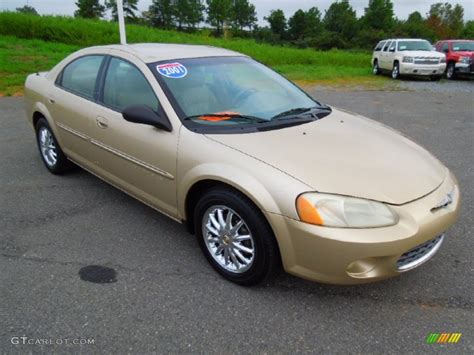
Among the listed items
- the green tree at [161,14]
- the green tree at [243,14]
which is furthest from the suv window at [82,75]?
the green tree at [243,14]

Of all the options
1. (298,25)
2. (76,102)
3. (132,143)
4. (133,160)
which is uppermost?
(298,25)

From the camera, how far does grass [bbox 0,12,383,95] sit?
50.2ft

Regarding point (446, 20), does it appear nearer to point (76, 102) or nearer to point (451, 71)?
point (451, 71)

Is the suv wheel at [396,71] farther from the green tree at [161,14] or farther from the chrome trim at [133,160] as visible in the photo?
the green tree at [161,14]

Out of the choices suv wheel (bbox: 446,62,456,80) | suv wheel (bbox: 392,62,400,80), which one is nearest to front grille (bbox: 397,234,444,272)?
suv wheel (bbox: 392,62,400,80)

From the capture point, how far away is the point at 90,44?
22.2m

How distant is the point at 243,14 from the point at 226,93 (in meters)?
101

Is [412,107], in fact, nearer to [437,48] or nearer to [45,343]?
[45,343]

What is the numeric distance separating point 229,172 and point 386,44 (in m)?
17.4

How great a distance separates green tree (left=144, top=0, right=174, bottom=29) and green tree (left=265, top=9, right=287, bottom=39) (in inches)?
863

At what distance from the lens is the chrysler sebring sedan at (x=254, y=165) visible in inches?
91.1

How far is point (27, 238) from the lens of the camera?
11.0 feet

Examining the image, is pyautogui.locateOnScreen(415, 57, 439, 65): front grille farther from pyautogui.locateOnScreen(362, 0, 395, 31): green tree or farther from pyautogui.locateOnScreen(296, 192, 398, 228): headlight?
pyautogui.locateOnScreen(362, 0, 395, 31): green tree

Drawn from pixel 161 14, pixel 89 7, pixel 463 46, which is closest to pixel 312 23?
pixel 161 14
